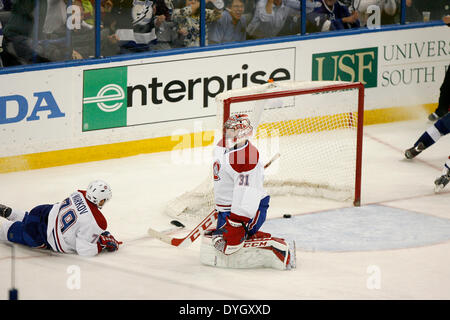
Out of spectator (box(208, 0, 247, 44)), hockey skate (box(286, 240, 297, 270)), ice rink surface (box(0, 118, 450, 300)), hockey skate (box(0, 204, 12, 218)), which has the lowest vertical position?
ice rink surface (box(0, 118, 450, 300))

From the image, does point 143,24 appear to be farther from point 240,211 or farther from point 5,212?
point 240,211

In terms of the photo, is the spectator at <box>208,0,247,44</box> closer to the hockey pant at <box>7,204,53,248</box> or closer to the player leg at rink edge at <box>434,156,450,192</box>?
the player leg at rink edge at <box>434,156,450,192</box>

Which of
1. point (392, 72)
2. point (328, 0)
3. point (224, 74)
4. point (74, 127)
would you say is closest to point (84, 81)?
point (74, 127)

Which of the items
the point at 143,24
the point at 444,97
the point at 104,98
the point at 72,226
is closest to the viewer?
the point at 72,226

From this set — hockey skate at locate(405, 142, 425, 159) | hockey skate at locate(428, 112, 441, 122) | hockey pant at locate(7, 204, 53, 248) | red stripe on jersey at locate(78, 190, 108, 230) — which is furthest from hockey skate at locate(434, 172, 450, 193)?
hockey pant at locate(7, 204, 53, 248)

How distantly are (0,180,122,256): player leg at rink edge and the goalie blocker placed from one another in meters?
0.72

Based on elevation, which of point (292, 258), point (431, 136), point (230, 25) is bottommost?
point (292, 258)

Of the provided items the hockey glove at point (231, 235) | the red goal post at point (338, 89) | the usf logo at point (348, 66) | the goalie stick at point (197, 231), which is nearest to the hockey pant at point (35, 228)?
the goalie stick at point (197, 231)

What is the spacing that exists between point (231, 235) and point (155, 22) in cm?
362

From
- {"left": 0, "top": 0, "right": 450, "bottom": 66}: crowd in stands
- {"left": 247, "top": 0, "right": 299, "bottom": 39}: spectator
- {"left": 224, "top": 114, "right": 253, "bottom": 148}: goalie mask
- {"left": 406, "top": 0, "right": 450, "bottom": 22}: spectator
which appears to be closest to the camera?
{"left": 224, "top": 114, "right": 253, "bottom": 148}: goalie mask

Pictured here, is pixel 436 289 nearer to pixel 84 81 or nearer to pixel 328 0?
pixel 84 81

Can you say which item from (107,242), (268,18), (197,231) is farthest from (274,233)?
(268,18)

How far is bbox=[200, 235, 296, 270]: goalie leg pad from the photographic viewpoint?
6.76 m

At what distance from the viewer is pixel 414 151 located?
967 cm
